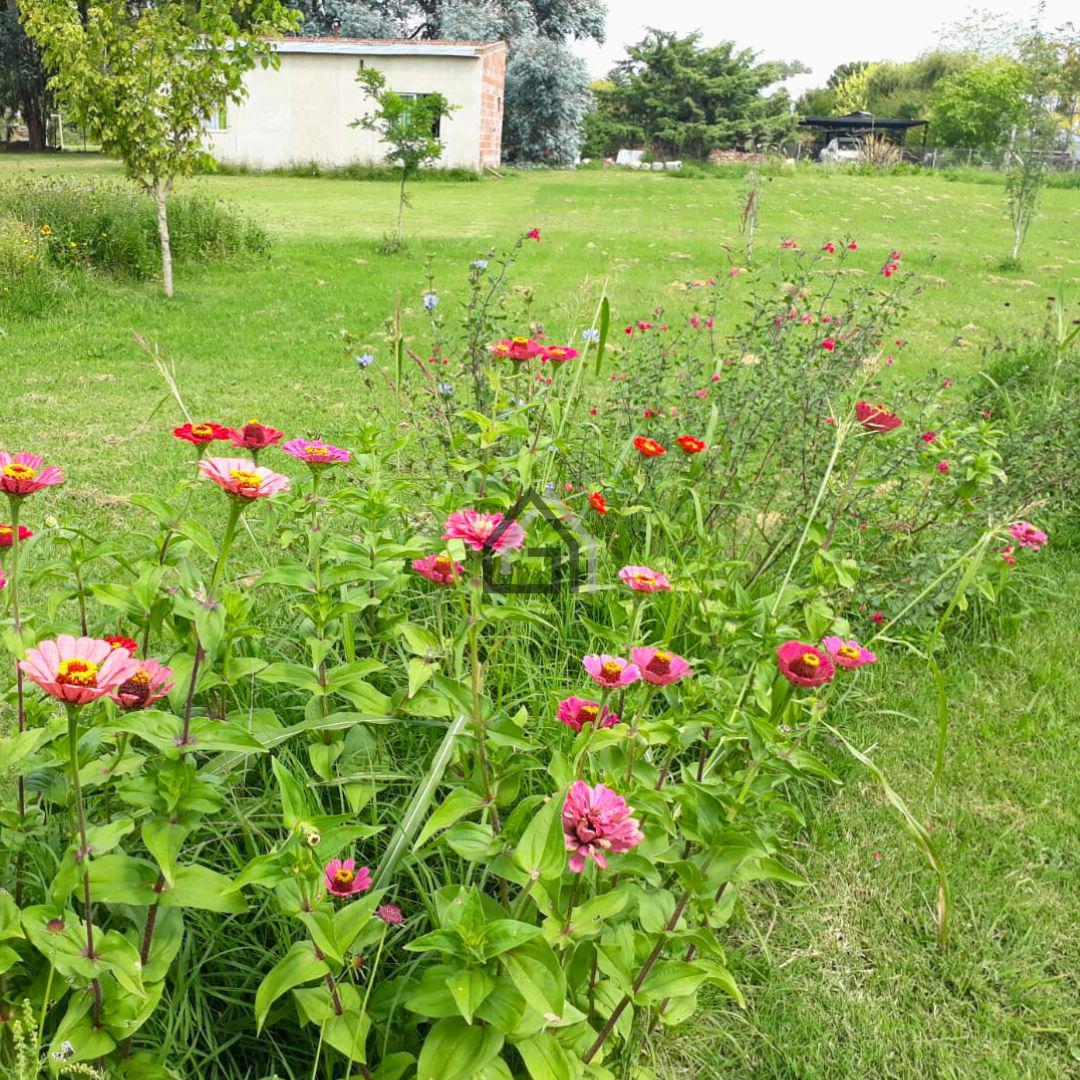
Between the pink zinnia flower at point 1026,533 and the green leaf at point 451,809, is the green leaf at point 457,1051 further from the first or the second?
the pink zinnia flower at point 1026,533

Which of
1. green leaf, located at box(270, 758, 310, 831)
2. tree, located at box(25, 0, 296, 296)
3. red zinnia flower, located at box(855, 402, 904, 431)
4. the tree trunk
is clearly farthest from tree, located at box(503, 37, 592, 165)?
green leaf, located at box(270, 758, 310, 831)

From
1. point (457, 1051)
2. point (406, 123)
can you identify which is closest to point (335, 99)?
point (406, 123)

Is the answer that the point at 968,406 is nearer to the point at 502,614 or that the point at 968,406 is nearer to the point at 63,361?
the point at 502,614

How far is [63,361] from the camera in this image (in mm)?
6289

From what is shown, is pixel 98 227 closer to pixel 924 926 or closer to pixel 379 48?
pixel 924 926

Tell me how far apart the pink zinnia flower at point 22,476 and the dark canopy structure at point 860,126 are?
49.9 m

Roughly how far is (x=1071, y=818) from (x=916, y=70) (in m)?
62.0

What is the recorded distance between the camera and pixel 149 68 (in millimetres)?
7398

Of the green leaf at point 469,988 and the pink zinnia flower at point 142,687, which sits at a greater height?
the pink zinnia flower at point 142,687

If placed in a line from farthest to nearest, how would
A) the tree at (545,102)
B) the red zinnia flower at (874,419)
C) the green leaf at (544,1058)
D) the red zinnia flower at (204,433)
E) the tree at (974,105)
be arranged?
the tree at (974,105), the tree at (545,102), the red zinnia flower at (874,419), the red zinnia flower at (204,433), the green leaf at (544,1058)

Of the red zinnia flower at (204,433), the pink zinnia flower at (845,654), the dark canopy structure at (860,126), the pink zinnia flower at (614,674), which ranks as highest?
the dark canopy structure at (860,126)

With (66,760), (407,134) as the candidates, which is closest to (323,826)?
(66,760)

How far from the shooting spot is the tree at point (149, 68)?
7223 millimetres

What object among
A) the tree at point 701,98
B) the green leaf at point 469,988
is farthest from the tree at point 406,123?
the tree at point 701,98
